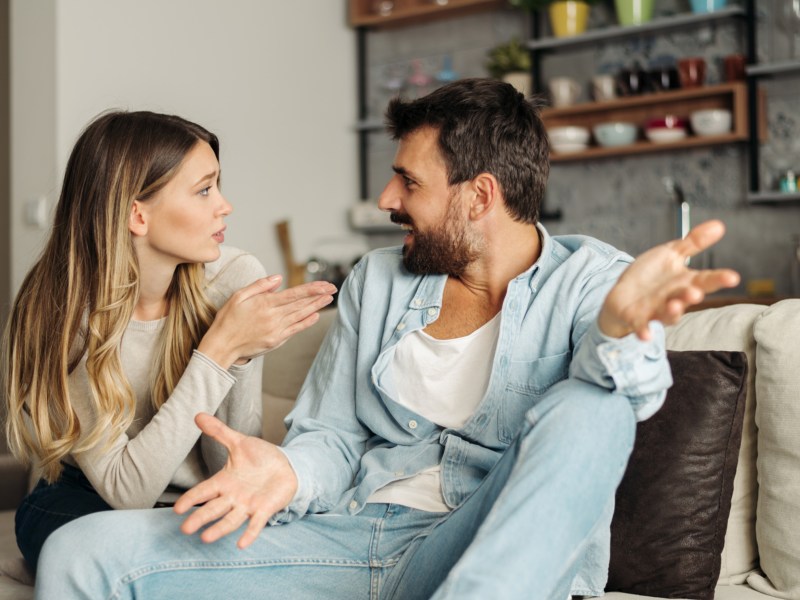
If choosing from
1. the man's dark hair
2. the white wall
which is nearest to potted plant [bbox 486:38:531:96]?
the white wall

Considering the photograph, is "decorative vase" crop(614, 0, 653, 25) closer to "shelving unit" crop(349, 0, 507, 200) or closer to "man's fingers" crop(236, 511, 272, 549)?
"shelving unit" crop(349, 0, 507, 200)

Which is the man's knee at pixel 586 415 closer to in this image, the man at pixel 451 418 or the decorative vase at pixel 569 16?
the man at pixel 451 418

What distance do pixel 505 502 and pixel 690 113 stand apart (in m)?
3.03

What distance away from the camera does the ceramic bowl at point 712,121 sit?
365 cm

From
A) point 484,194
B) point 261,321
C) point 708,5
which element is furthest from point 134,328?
point 708,5

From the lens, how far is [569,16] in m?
3.97

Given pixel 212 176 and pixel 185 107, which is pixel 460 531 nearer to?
pixel 212 176

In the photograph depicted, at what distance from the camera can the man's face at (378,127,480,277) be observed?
1689 millimetres

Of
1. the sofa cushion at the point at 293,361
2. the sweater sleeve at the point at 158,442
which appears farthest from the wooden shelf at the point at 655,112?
the sweater sleeve at the point at 158,442

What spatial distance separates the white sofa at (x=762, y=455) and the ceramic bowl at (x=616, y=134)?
7.23 feet

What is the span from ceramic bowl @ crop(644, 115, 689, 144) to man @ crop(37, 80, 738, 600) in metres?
2.17

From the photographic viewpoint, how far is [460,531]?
52.6 inches

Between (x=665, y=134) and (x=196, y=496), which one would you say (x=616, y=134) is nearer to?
(x=665, y=134)

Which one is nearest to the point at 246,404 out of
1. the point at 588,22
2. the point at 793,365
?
the point at 793,365
